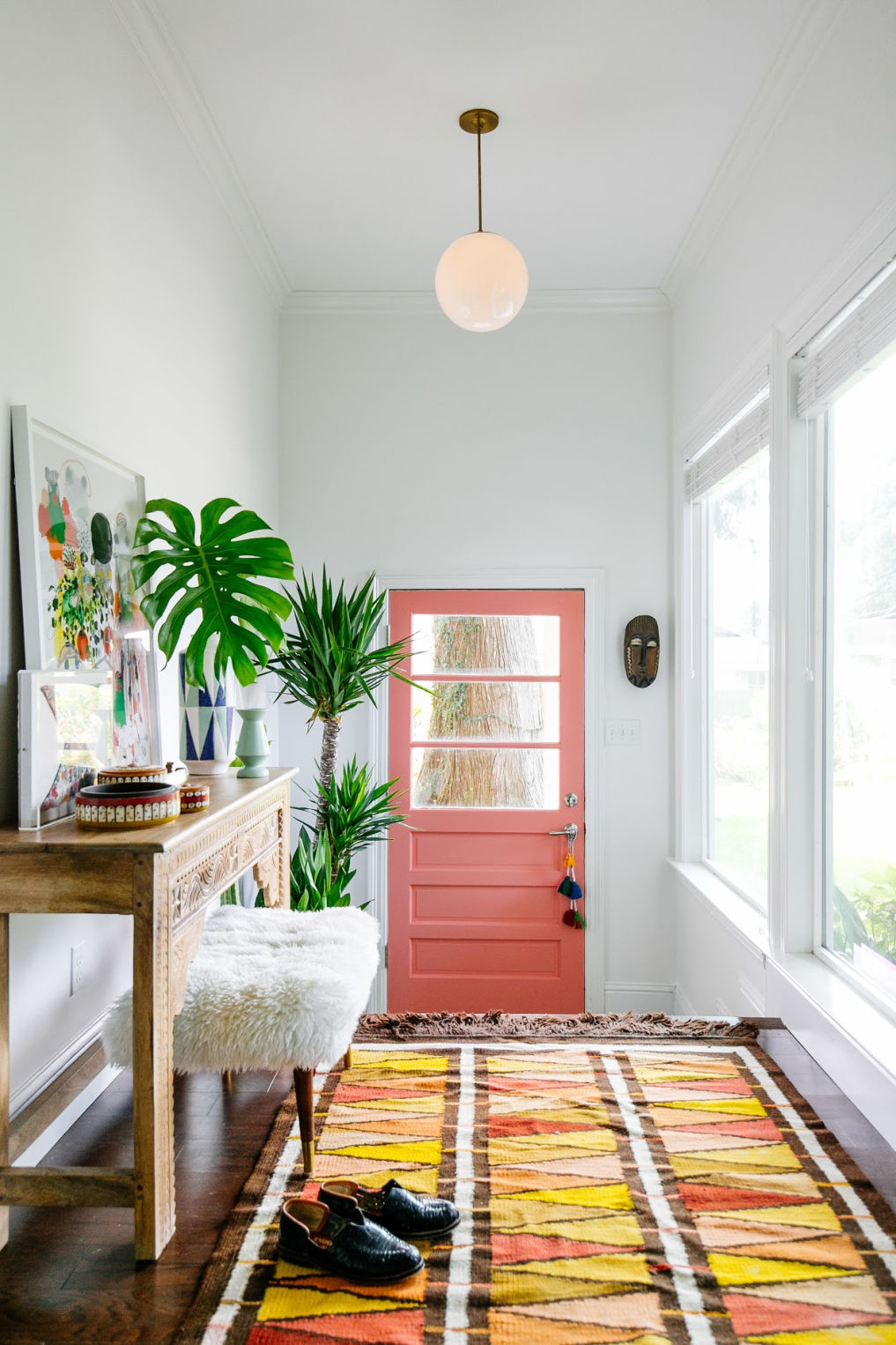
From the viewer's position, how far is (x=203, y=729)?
9.12 ft

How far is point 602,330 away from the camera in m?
4.17

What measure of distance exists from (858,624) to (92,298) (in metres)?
2.03

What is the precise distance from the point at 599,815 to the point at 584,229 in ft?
7.86

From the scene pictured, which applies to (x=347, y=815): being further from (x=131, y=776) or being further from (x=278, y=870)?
(x=131, y=776)

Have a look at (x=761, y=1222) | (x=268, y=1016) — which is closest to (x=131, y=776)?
(x=268, y=1016)

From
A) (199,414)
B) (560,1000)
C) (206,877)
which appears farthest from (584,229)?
(560,1000)

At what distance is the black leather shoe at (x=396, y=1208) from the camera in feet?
5.56

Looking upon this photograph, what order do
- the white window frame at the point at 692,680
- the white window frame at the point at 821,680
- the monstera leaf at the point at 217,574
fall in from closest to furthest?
1. the monstera leaf at the point at 217,574
2. the white window frame at the point at 821,680
3. the white window frame at the point at 692,680

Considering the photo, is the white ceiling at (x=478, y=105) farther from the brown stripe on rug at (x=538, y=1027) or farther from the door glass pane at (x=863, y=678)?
the brown stripe on rug at (x=538, y=1027)

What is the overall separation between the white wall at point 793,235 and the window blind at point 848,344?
0.18 ft

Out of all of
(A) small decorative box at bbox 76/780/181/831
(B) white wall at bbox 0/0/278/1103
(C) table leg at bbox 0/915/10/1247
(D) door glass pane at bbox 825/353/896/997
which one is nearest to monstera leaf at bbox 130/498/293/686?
(B) white wall at bbox 0/0/278/1103

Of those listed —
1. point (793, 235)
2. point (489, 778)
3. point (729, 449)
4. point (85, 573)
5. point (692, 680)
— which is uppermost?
point (793, 235)

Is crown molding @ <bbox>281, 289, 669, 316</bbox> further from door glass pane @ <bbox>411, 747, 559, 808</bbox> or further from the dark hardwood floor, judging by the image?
the dark hardwood floor

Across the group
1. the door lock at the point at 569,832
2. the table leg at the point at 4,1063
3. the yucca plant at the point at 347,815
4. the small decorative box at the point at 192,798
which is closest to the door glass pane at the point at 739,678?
the door lock at the point at 569,832
